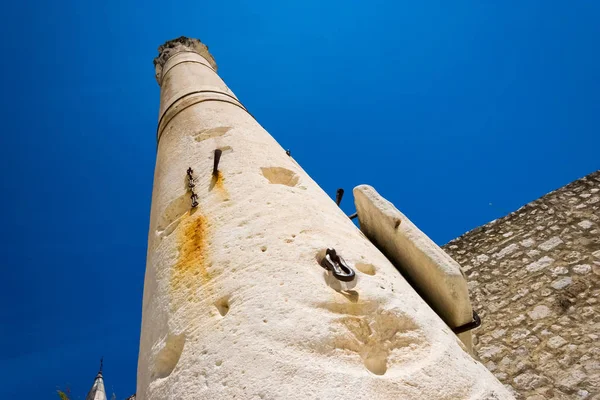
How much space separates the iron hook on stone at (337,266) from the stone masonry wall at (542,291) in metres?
3.59

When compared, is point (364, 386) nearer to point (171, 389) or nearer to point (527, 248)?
point (171, 389)

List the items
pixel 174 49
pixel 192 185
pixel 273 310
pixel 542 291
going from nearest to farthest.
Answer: pixel 273 310
pixel 192 185
pixel 542 291
pixel 174 49

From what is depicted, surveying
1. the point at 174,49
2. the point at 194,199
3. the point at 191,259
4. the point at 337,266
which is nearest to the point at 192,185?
the point at 194,199

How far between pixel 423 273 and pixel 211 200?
3.88 feet

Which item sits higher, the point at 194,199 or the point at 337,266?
the point at 194,199

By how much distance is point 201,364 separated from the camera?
156 centimetres

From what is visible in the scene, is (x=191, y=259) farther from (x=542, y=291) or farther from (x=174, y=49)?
(x=174, y=49)

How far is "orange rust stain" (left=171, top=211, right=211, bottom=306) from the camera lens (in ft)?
6.41

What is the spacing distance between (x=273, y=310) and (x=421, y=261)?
3.69ft

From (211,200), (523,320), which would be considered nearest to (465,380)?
(211,200)

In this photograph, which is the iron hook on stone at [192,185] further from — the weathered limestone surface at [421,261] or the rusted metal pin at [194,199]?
the weathered limestone surface at [421,261]

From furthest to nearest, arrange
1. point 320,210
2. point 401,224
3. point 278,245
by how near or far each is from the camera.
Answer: point 401,224 < point 320,210 < point 278,245

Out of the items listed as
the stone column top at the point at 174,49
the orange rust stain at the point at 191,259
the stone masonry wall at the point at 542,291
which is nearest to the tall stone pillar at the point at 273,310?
the orange rust stain at the point at 191,259

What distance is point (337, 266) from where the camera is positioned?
1863 mm
